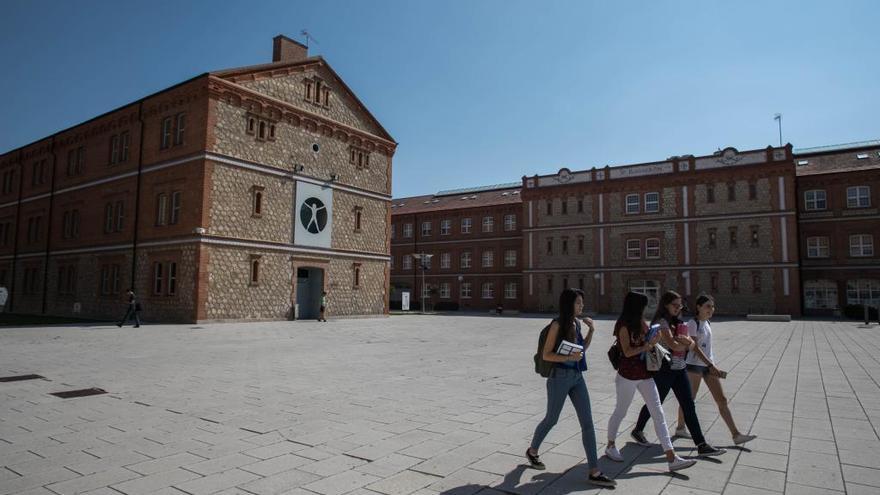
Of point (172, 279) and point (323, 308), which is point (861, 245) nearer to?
point (323, 308)

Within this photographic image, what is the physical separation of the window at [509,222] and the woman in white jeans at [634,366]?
150 ft

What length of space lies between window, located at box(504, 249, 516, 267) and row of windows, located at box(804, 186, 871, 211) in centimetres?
2333

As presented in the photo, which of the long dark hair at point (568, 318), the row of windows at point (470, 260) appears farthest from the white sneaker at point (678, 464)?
the row of windows at point (470, 260)

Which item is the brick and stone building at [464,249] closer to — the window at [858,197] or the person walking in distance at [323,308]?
the person walking in distance at [323,308]

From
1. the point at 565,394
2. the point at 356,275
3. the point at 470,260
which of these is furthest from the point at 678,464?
the point at 470,260

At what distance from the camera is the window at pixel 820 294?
37.8 meters

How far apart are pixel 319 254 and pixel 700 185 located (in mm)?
29571

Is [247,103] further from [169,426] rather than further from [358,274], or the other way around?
[169,426]

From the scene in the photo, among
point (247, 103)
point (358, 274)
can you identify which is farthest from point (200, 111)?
point (358, 274)

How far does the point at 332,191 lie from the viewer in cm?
2969

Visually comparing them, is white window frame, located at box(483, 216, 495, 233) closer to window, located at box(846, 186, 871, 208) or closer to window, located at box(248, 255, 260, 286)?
window, located at box(846, 186, 871, 208)

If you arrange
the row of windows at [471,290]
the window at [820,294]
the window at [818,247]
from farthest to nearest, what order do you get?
1. the row of windows at [471,290]
2. the window at [818,247]
3. the window at [820,294]

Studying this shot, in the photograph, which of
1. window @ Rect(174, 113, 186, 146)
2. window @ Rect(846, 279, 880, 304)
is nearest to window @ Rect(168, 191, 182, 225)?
window @ Rect(174, 113, 186, 146)

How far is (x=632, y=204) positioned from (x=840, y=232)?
14345 millimetres
